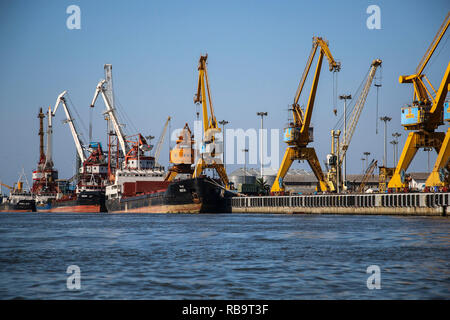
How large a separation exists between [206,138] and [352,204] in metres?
40.3

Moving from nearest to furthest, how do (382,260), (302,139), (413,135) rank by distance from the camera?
1. (382,260)
2. (413,135)
3. (302,139)

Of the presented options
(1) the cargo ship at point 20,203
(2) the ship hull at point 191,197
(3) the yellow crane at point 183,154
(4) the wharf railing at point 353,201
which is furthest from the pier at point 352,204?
(1) the cargo ship at point 20,203

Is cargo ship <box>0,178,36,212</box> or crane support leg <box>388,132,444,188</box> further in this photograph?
cargo ship <box>0,178,36,212</box>

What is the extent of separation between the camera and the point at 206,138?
409ft

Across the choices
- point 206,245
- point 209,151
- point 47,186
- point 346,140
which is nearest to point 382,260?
point 206,245

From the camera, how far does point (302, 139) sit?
10725 centimetres

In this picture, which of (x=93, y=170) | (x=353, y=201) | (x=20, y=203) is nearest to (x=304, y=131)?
(x=353, y=201)

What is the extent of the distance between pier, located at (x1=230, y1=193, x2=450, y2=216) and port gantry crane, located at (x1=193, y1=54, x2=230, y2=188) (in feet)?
26.5

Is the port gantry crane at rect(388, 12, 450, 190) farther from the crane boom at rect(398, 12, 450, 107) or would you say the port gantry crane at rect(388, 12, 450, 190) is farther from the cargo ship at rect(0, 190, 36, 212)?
the cargo ship at rect(0, 190, 36, 212)

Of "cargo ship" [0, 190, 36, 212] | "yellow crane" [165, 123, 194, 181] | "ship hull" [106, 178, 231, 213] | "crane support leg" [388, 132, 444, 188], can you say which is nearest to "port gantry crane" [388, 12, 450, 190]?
"crane support leg" [388, 132, 444, 188]

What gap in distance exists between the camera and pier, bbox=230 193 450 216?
76.5 metres

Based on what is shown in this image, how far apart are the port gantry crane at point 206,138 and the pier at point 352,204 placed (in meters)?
8.07
